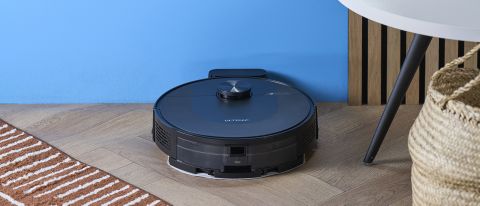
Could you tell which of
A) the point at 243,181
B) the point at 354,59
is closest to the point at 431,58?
the point at 354,59

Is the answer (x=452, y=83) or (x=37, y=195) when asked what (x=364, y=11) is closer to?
(x=452, y=83)

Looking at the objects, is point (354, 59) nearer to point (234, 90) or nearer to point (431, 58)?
point (431, 58)

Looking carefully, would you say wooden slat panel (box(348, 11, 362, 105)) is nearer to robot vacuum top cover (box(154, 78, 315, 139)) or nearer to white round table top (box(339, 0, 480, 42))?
robot vacuum top cover (box(154, 78, 315, 139))

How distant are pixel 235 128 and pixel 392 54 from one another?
589 mm

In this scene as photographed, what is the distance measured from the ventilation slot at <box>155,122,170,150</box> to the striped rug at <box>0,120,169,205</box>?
0.53ft

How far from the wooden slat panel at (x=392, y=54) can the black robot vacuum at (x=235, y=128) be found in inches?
11.8

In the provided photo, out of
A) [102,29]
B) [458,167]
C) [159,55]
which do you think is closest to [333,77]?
[159,55]

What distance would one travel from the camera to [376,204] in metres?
2.08

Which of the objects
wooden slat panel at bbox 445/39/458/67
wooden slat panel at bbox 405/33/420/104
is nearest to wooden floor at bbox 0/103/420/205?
wooden slat panel at bbox 405/33/420/104

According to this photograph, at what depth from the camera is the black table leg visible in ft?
6.61

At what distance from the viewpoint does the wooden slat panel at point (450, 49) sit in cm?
255

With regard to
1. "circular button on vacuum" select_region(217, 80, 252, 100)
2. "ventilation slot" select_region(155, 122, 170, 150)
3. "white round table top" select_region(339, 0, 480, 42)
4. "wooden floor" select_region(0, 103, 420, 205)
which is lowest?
"wooden floor" select_region(0, 103, 420, 205)

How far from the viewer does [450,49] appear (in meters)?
2.57

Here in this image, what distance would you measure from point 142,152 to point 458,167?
0.91 meters
